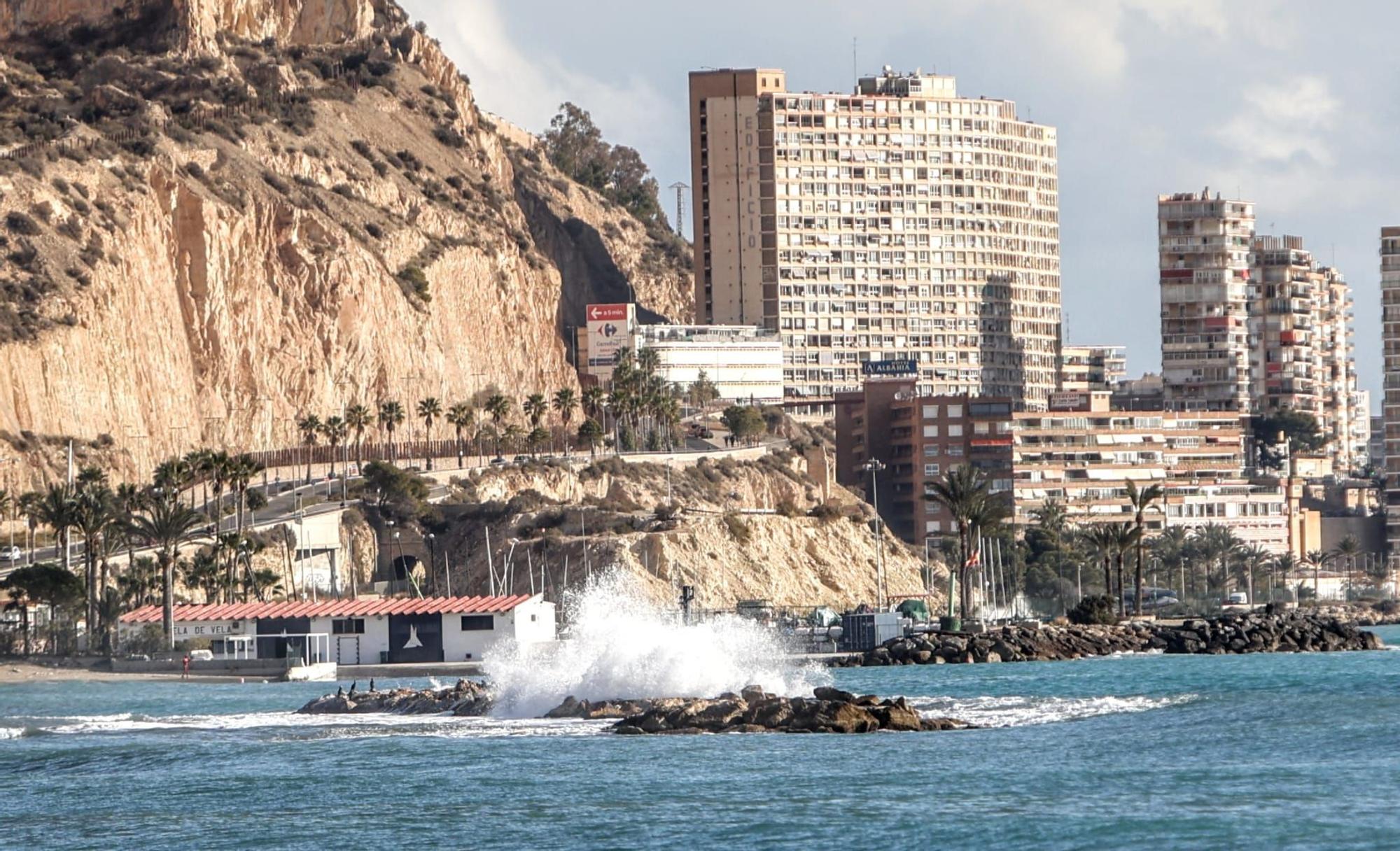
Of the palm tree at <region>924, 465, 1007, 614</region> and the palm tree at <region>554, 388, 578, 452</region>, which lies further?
the palm tree at <region>554, 388, 578, 452</region>

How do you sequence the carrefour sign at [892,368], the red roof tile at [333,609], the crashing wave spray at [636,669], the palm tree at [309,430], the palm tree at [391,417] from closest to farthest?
1. the crashing wave spray at [636,669]
2. the red roof tile at [333,609]
3. the palm tree at [309,430]
4. the palm tree at [391,417]
5. the carrefour sign at [892,368]

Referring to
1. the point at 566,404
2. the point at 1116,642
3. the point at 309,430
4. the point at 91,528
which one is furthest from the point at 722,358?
the point at 91,528

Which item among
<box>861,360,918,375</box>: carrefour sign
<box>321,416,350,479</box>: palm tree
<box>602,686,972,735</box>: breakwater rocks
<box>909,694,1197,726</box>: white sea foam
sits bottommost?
<box>909,694,1197,726</box>: white sea foam

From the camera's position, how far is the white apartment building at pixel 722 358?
602 ft

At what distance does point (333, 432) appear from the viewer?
136000 mm

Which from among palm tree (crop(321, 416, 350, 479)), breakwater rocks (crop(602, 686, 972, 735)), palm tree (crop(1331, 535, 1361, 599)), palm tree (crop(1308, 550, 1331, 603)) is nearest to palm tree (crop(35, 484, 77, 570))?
palm tree (crop(321, 416, 350, 479))

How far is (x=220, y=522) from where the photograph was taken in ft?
390

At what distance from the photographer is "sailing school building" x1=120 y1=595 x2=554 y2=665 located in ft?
316

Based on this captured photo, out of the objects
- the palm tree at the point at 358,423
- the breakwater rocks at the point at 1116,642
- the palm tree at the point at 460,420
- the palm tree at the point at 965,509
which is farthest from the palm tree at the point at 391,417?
the breakwater rocks at the point at 1116,642

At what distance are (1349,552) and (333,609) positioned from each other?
99.6 meters

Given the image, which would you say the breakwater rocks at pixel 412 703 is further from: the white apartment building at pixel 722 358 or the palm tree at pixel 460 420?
the white apartment building at pixel 722 358

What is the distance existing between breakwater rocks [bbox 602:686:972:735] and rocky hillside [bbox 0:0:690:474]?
70237 mm

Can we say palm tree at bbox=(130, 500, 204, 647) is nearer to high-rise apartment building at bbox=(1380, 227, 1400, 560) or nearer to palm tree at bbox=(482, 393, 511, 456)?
palm tree at bbox=(482, 393, 511, 456)

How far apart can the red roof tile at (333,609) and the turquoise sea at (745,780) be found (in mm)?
31216
